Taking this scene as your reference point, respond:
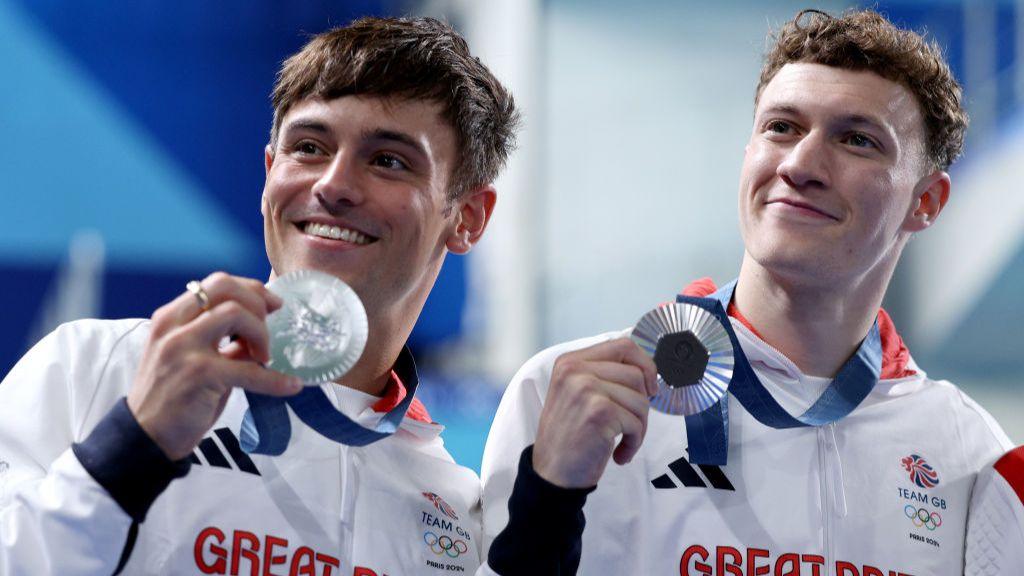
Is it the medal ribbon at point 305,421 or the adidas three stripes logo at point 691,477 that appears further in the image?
the adidas three stripes logo at point 691,477

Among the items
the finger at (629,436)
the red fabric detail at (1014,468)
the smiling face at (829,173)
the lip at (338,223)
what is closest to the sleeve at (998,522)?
the red fabric detail at (1014,468)

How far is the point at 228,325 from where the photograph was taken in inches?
66.1

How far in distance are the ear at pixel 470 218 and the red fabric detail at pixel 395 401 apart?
0.35m

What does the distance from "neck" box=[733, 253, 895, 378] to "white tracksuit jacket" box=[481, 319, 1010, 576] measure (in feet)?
0.21

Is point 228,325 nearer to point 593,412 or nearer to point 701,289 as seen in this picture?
point 593,412

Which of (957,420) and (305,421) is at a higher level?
(957,420)

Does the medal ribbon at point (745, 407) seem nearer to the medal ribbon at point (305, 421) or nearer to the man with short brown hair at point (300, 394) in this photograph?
the man with short brown hair at point (300, 394)

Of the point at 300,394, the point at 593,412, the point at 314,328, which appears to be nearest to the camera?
the point at 314,328

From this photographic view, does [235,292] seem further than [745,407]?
No

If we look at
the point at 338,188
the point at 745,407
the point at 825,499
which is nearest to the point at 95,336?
the point at 338,188

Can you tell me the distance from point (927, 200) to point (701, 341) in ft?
3.65

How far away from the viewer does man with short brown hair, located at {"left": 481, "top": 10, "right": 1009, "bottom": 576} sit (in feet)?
7.83

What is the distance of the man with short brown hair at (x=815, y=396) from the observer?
7.83 feet

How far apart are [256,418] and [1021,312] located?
585cm
